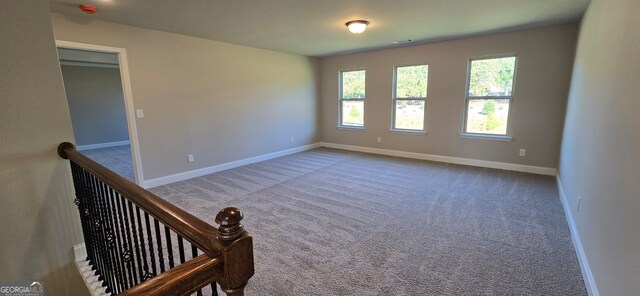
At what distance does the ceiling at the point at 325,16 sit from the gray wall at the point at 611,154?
3.00 ft

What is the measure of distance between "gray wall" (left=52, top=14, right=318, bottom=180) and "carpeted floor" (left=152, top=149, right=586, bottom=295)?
25.1 inches

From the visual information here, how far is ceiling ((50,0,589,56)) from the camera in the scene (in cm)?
288

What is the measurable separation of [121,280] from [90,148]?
284 inches

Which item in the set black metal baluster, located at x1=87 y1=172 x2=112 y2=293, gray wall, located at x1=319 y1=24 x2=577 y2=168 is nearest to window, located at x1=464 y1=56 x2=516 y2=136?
gray wall, located at x1=319 y1=24 x2=577 y2=168

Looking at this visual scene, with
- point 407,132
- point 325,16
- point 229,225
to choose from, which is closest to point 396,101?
point 407,132

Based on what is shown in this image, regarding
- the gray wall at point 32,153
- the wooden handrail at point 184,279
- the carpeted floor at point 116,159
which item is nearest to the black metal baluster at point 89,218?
the gray wall at point 32,153

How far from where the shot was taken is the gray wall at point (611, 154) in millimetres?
1324

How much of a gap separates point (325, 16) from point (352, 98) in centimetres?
320

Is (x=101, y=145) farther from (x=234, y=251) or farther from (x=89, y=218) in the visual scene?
(x=234, y=251)

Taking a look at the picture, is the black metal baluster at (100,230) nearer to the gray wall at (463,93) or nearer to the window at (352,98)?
the gray wall at (463,93)

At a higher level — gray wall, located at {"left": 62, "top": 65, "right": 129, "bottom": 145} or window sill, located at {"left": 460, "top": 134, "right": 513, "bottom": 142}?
gray wall, located at {"left": 62, "top": 65, "right": 129, "bottom": 145}

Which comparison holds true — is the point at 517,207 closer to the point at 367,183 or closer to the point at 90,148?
the point at 367,183

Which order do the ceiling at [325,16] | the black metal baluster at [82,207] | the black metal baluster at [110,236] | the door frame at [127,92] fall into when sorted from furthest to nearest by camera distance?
the door frame at [127,92] → the ceiling at [325,16] → the black metal baluster at [82,207] → the black metal baluster at [110,236]

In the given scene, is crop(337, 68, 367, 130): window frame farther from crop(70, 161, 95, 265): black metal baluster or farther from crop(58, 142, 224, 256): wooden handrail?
crop(58, 142, 224, 256): wooden handrail
